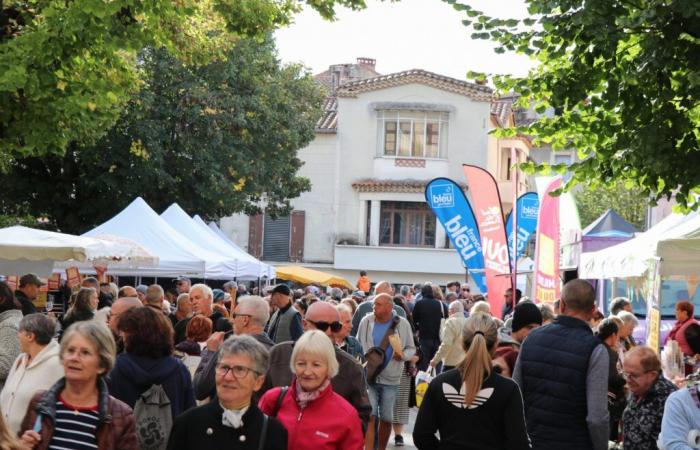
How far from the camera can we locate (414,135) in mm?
53875

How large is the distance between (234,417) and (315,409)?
75 centimetres

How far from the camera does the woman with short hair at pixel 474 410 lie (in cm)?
639

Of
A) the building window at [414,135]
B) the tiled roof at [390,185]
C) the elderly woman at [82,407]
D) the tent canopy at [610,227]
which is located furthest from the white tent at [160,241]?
the building window at [414,135]

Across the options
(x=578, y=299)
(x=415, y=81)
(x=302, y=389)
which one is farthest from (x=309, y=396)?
(x=415, y=81)

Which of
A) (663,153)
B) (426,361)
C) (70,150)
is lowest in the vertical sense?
(426,361)

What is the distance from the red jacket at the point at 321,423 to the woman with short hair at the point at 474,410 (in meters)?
0.62

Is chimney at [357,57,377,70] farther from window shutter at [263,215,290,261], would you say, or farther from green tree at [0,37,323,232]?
green tree at [0,37,323,232]

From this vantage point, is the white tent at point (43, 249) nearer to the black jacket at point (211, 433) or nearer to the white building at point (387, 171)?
the black jacket at point (211, 433)

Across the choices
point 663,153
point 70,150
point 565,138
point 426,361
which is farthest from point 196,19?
point 70,150

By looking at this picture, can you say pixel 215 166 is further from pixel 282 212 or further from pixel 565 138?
pixel 565 138

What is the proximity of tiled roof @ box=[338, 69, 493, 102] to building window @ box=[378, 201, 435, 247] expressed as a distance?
5.22 m

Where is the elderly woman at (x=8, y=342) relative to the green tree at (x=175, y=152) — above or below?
below

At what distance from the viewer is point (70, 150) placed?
36125 millimetres

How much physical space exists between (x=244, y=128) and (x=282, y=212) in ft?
21.0
